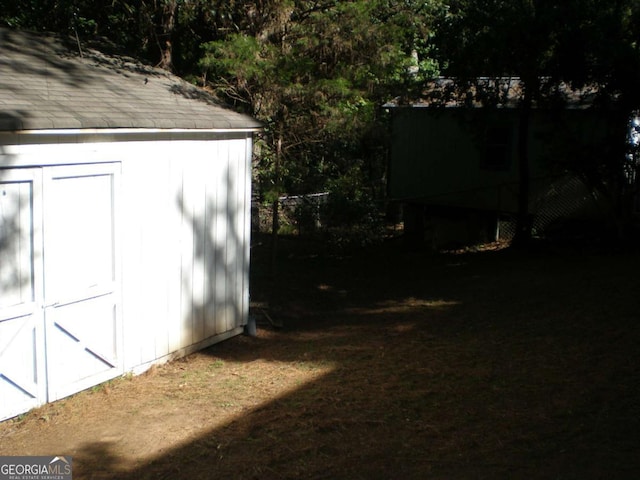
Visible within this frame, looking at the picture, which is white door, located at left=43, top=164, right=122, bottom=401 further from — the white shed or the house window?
the house window

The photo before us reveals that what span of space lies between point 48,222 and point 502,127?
46.3 ft

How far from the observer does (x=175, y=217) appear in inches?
307

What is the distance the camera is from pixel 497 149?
18578 mm

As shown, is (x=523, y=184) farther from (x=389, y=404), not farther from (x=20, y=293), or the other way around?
(x=20, y=293)

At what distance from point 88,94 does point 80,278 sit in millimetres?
1969

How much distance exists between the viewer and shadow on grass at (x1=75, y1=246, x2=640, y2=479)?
16.2ft

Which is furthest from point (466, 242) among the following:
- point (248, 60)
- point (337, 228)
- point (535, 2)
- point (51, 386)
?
point (51, 386)

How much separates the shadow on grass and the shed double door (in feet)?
4.19

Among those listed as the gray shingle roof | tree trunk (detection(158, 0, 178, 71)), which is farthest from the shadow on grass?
tree trunk (detection(158, 0, 178, 71))

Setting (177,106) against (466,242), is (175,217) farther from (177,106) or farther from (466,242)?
(466,242)

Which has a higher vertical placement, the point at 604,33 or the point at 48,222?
the point at 604,33

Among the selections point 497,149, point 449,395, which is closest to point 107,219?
point 449,395

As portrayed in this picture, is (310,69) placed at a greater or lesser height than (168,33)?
lesser

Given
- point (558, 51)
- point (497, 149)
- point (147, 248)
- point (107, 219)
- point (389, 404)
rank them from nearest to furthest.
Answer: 1. point (389, 404)
2. point (107, 219)
3. point (147, 248)
4. point (558, 51)
5. point (497, 149)
